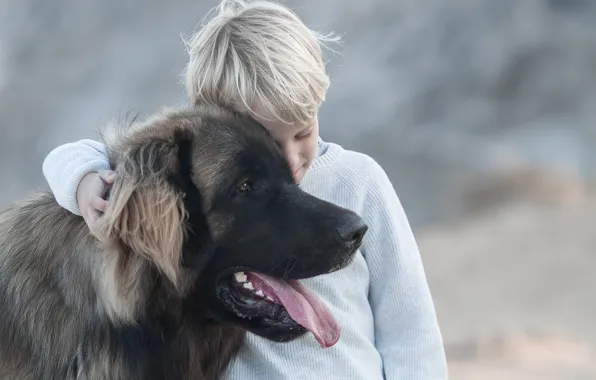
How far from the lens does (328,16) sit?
1537cm

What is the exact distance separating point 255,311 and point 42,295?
2.15 ft

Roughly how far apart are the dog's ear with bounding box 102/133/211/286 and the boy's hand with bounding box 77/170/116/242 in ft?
0.14

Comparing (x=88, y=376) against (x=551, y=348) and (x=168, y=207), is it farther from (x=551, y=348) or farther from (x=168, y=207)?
(x=551, y=348)

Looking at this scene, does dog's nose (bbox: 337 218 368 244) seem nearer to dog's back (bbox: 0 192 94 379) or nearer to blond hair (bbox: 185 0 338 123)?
blond hair (bbox: 185 0 338 123)

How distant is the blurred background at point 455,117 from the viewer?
35.1ft

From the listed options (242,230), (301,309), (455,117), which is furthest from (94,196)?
(455,117)

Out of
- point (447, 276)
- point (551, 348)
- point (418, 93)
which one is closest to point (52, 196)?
point (551, 348)

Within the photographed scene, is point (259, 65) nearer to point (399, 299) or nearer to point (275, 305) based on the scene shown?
point (275, 305)

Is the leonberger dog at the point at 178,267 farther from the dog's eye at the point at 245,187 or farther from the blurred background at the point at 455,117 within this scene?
the blurred background at the point at 455,117

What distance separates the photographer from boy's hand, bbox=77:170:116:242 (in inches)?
113

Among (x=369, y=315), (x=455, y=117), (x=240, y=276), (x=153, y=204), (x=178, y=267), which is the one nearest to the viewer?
(x=153, y=204)

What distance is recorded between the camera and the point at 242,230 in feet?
10.00

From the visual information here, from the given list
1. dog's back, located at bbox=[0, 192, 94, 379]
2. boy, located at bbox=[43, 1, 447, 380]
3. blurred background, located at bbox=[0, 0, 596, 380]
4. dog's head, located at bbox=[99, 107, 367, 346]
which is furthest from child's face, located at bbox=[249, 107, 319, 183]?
blurred background, located at bbox=[0, 0, 596, 380]

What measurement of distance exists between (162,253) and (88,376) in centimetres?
46
